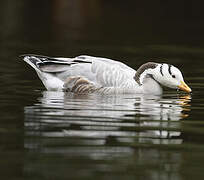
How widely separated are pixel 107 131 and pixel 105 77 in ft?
13.7

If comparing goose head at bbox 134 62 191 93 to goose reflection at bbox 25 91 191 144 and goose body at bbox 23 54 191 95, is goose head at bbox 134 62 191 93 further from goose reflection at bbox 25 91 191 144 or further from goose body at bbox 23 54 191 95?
goose reflection at bbox 25 91 191 144

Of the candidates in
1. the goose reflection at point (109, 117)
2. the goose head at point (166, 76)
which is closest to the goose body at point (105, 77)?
the goose head at point (166, 76)

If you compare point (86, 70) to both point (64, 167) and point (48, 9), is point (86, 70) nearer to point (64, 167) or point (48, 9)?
point (64, 167)

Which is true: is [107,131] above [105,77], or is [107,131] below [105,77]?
below

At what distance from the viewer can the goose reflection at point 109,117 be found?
1063 cm

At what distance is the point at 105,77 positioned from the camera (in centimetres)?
1490

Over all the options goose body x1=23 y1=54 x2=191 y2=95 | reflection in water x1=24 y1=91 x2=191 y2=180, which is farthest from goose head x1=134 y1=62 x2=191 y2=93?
reflection in water x1=24 y1=91 x2=191 y2=180

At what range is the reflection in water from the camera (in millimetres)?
9023

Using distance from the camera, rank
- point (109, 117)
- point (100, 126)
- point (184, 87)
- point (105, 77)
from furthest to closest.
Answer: point (184, 87)
point (105, 77)
point (109, 117)
point (100, 126)

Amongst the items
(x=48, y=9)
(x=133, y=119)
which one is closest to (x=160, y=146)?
(x=133, y=119)

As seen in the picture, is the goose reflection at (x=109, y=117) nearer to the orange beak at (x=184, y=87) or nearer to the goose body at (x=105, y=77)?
the orange beak at (x=184, y=87)

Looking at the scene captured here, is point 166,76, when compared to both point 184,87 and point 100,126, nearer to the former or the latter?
point 184,87

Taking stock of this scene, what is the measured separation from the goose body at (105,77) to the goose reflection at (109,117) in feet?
0.85

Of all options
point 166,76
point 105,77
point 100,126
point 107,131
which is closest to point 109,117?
point 100,126
